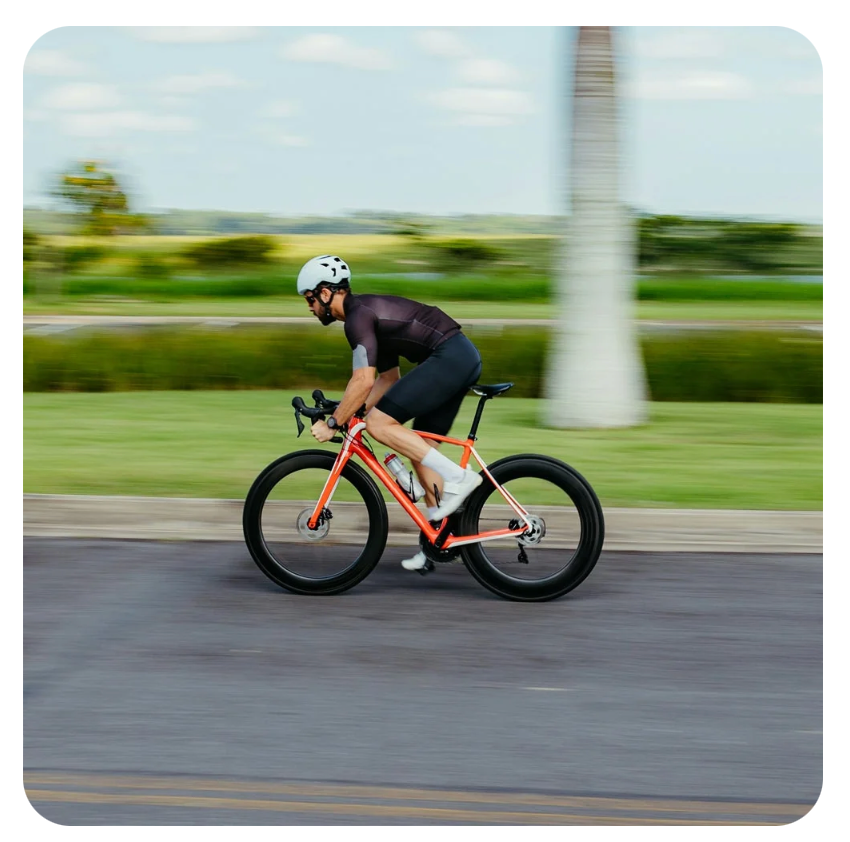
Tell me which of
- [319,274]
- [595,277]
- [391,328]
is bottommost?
[391,328]

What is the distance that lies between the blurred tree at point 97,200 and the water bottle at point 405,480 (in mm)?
9745

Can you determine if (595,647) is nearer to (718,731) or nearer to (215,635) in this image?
(718,731)

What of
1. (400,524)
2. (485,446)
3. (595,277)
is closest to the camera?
(400,524)

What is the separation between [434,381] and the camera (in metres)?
6.16

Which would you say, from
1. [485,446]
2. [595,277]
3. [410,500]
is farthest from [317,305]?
[595,277]

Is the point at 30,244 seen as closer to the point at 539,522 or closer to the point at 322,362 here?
the point at 322,362

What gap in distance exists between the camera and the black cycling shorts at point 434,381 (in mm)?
6156

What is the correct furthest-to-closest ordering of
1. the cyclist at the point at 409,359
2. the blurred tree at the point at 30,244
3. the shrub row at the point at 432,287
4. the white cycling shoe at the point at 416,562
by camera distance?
the blurred tree at the point at 30,244 < the shrub row at the point at 432,287 < the white cycling shoe at the point at 416,562 < the cyclist at the point at 409,359

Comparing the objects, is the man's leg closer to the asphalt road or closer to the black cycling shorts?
the black cycling shorts

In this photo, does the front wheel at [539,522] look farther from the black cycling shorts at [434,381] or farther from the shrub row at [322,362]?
the shrub row at [322,362]

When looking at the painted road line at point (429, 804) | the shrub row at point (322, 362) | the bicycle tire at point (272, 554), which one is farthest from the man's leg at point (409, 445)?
the shrub row at point (322, 362)

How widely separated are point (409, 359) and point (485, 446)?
3713 mm

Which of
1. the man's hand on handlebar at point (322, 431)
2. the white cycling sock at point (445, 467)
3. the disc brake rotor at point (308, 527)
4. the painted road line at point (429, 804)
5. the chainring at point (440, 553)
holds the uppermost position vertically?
the man's hand on handlebar at point (322, 431)

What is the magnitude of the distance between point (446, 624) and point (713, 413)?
6.68 metres
